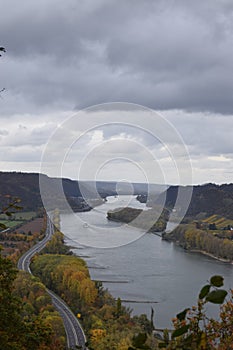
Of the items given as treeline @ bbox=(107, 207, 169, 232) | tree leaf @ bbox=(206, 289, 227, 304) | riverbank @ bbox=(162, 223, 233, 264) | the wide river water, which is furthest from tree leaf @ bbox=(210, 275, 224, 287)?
treeline @ bbox=(107, 207, 169, 232)

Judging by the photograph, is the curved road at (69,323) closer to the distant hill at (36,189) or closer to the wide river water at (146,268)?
the wide river water at (146,268)

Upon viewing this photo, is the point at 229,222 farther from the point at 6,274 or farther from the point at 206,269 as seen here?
the point at 6,274

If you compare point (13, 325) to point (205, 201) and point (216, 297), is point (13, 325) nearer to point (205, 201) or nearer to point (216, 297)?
point (216, 297)

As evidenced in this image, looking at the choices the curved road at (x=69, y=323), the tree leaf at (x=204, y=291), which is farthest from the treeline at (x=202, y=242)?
the tree leaf at (x=204, y=291)

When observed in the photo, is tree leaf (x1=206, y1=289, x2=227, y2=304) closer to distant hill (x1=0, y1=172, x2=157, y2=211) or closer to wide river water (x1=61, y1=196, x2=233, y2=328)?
wide river water (x1=61, y1=196, x2=233, y2=328)

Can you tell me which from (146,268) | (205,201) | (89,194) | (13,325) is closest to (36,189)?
(89,194)
